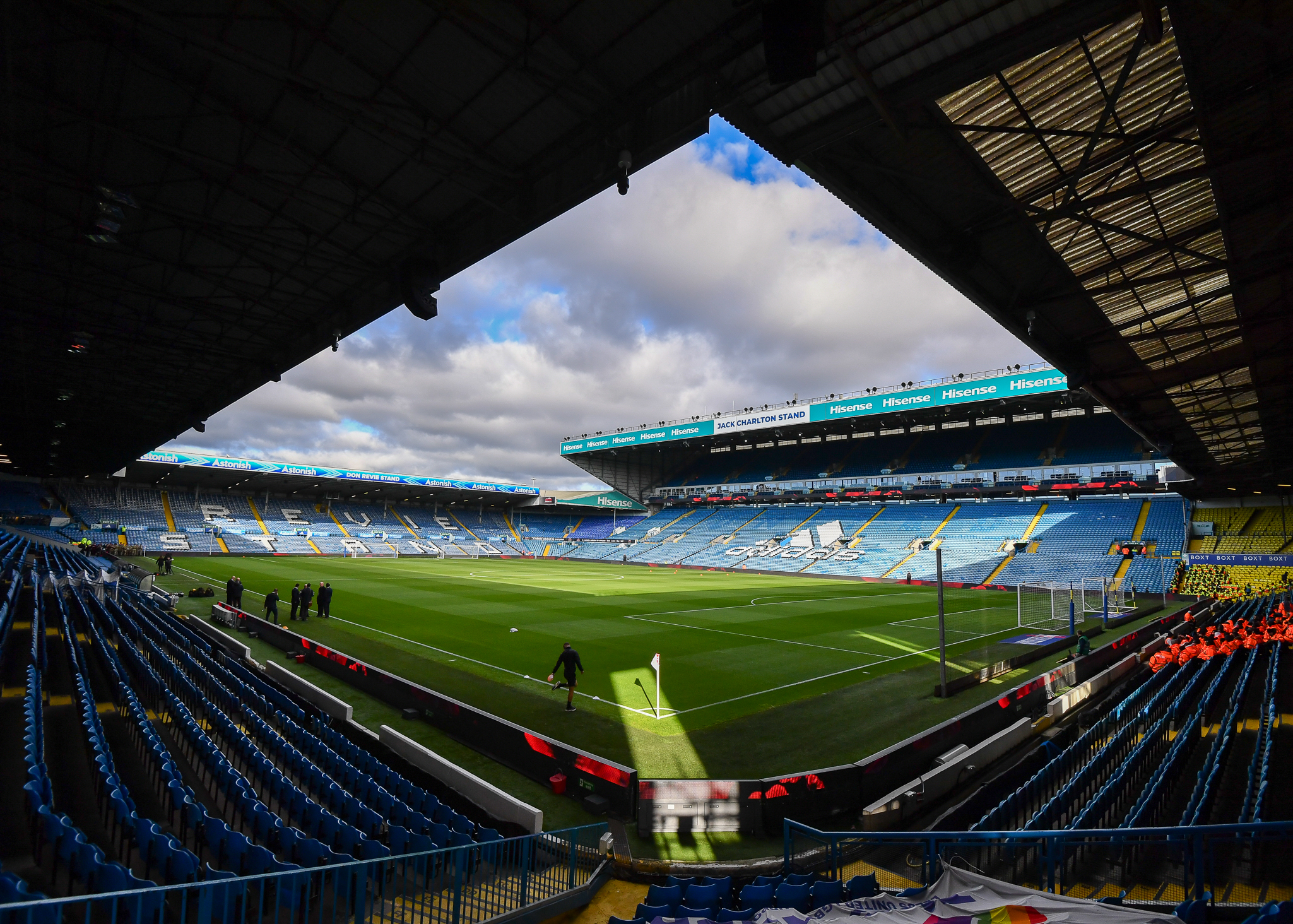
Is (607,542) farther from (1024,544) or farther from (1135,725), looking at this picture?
(1135,725)

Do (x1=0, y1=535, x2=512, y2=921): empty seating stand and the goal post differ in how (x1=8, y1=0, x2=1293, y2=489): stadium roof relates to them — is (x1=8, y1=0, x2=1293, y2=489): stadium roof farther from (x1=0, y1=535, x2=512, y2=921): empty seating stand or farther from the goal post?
the goal post

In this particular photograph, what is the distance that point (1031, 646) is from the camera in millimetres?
21906

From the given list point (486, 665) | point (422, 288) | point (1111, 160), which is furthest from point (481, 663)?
point (1111, 160)

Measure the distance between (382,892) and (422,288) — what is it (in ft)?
28.9

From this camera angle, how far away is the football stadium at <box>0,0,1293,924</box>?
229 inches

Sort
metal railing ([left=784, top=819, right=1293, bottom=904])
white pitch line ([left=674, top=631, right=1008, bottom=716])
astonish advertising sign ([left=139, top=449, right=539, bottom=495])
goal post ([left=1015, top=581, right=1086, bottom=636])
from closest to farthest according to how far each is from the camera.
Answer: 1. metal railing ([left=784, top=819, right=1293, bottom=904])
2. white pitch line ([left=674, top=631, right=1008, bottom=716])
3. goal post ([left=1015, top=581, right=1086, bottom=636])
4. astonish advertising sign ([left=139, top=449, right=539, bottom=495])

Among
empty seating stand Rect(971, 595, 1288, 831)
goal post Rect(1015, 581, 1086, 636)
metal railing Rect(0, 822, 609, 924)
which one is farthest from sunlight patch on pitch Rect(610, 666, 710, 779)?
goal post Rect(1015, 581, 1086, 636)

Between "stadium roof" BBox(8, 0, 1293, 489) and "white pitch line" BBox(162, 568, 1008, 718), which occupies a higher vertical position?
"stadium roof" BBox(8, 0, 1293, 489)

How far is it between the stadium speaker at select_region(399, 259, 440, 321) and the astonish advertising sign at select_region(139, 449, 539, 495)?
198 feet

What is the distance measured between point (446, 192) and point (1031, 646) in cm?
2306

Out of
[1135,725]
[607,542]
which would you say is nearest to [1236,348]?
[1135,725]

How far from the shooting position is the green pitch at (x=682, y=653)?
40.8 ft

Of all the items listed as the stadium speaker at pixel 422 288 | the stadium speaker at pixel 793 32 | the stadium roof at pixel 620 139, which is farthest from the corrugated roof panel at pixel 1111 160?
the stadium speaker at pixel 422 288

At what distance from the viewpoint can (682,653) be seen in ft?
66.2
